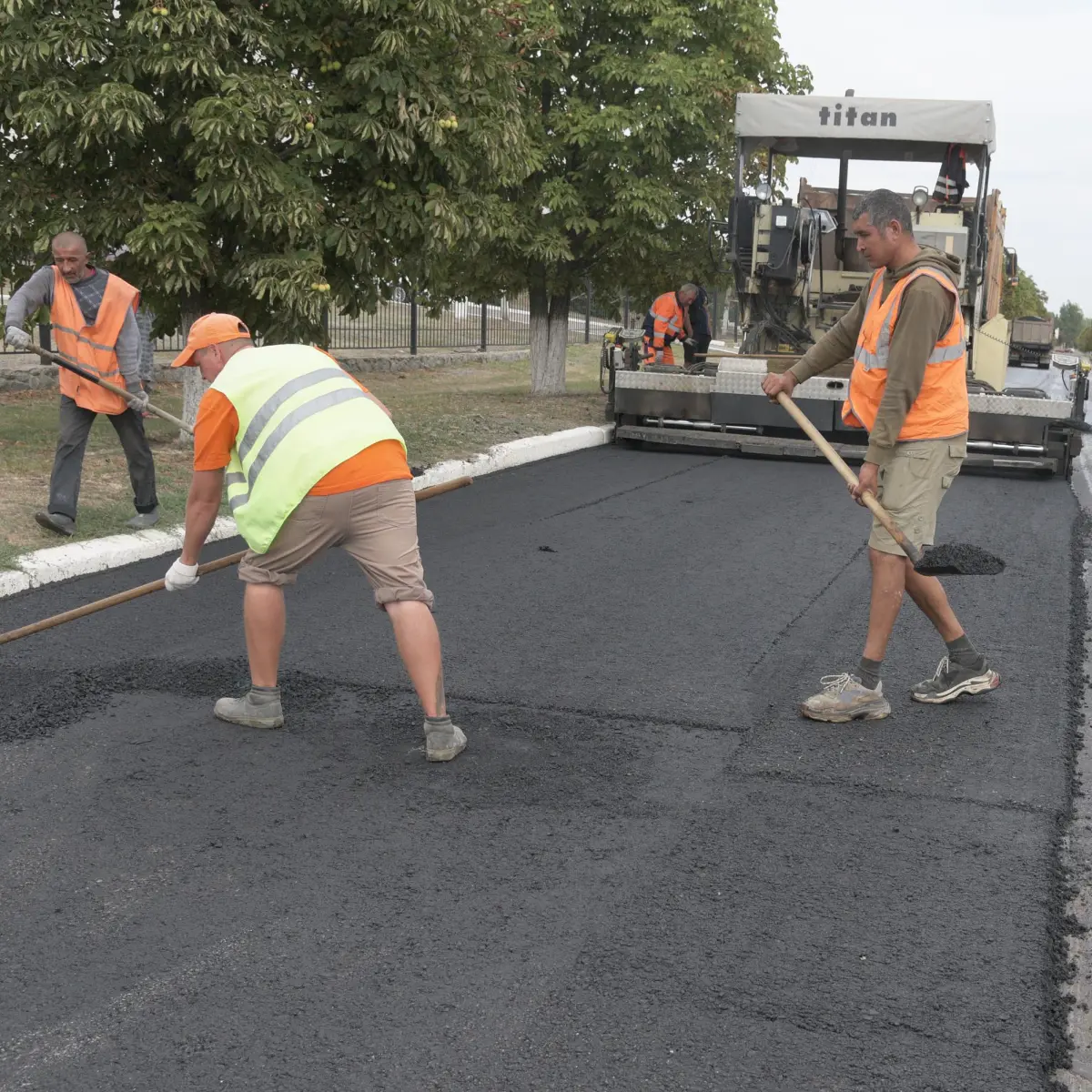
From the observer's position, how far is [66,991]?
2943mm

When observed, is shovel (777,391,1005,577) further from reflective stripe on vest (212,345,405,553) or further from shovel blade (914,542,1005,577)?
reflective stripe on vest (212,345,405,553)

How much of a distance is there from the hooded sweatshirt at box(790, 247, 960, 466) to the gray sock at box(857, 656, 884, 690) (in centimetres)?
72

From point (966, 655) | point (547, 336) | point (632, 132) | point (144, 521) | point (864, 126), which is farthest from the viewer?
point (547, 336)

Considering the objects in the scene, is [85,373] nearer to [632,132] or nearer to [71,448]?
[71,448]

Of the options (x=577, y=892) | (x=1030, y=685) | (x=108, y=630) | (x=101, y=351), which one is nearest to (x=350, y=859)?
(x=577, y=892)

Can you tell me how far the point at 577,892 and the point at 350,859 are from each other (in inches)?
24.6

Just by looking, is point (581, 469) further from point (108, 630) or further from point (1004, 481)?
point (108, 630)

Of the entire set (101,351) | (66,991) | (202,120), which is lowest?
(66,991)

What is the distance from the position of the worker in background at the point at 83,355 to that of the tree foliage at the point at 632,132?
7.78 m

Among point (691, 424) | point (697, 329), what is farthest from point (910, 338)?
point (697, 329)

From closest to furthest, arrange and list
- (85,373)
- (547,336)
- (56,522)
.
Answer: (85,373) → (56,522) → (547,336)

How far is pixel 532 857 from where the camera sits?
145 inches

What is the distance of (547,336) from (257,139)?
8.88 meters

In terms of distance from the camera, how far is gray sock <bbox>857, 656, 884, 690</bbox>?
16.2 ft
